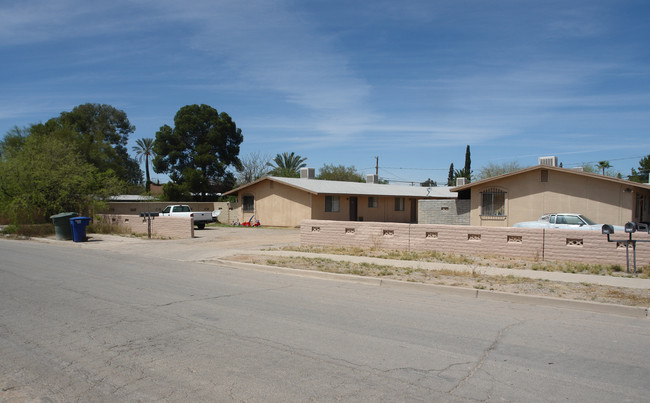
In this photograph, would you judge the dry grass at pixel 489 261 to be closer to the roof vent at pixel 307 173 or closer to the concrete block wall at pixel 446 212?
the concrete block wall at pixel 446 212

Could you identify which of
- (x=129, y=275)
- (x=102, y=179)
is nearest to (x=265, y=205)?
(x=102, y=179)

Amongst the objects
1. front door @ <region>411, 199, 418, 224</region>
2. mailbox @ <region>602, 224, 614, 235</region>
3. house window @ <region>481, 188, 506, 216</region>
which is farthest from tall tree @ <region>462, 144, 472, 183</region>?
mailbox @ <region>602, 224, 614, 235</region>

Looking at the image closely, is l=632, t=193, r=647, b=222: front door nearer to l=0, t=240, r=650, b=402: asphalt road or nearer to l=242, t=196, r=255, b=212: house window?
l=0, t=240, r=650, b=402: asphalt road

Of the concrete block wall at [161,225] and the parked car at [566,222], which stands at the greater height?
the parked car at [566,222]

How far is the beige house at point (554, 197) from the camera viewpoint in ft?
74.9

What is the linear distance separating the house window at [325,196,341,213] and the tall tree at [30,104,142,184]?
1029 inches

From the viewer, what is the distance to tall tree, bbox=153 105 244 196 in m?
54.9

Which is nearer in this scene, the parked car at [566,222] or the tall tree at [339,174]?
the parked car at [566,222]

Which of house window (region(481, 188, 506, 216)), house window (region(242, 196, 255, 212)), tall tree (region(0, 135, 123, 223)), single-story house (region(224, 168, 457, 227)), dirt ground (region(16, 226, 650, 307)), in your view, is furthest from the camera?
house window (region(242, 196, 255, 212))

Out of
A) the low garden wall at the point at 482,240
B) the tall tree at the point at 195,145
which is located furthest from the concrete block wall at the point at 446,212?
the tall tree at the point at 195,145

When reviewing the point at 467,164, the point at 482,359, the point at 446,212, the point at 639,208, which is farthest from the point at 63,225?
the point at 467,164

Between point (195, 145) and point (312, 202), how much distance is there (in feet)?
92.4

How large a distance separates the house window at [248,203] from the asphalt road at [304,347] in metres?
26.2

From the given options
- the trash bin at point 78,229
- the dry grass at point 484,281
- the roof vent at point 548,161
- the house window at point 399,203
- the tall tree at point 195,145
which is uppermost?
the tall tree at point 195,145
